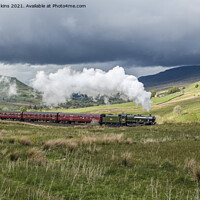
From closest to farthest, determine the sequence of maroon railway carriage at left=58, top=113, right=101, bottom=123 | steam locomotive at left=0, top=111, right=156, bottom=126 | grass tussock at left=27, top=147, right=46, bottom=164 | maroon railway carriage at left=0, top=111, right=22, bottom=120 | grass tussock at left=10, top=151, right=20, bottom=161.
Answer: grass tussock at left=27, top=147, right=46, bottom=164, grass tussock at left=10, top=151, right=20, bottom=161, steam locomotive at left=0, top=111, right=156, bottom=126, maroon railway carriage at left=58, top=113, right=101, bottom=123, maroon railway carriage at left=0, top=111, right=22, bottom=120

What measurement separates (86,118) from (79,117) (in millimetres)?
2390

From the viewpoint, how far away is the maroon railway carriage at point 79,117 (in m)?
63.8

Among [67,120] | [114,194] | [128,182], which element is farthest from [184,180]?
[67,120]

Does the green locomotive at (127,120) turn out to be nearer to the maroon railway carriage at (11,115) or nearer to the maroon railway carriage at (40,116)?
the maroon railway carriage at (40,116)

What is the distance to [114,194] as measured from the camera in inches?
300

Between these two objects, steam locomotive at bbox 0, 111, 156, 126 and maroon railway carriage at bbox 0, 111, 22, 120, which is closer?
steam locomotive at bbox 0, 111, 156, 126

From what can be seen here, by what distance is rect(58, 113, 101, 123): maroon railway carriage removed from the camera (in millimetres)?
63759

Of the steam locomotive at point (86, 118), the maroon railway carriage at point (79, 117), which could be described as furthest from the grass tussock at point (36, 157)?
the maroon railway carriage at point (79, 117)

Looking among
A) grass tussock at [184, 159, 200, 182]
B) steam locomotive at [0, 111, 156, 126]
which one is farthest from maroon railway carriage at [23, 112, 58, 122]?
grass tussock at [184, 159, 200, 182]

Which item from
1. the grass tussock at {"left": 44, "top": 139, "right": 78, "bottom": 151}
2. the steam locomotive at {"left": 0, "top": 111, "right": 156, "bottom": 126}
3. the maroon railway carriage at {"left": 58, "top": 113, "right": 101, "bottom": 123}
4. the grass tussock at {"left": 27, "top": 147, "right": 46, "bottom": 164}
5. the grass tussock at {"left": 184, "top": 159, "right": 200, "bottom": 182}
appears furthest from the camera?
the maroon railway carriage at {"left": 58, "top": 113, "right": 101, "bottom": 123}

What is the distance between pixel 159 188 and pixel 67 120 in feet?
199

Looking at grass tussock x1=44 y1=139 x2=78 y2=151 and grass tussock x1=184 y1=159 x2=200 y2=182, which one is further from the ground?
grass tussock x1=44 y1=139 x2=78 y2=151

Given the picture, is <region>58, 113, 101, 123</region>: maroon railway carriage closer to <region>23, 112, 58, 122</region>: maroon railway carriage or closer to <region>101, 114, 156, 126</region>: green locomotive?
<region>101, 114, 156, 126</region>: green locomotive

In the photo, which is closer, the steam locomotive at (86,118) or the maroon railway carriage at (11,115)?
the steam locomotive at (86,118)
